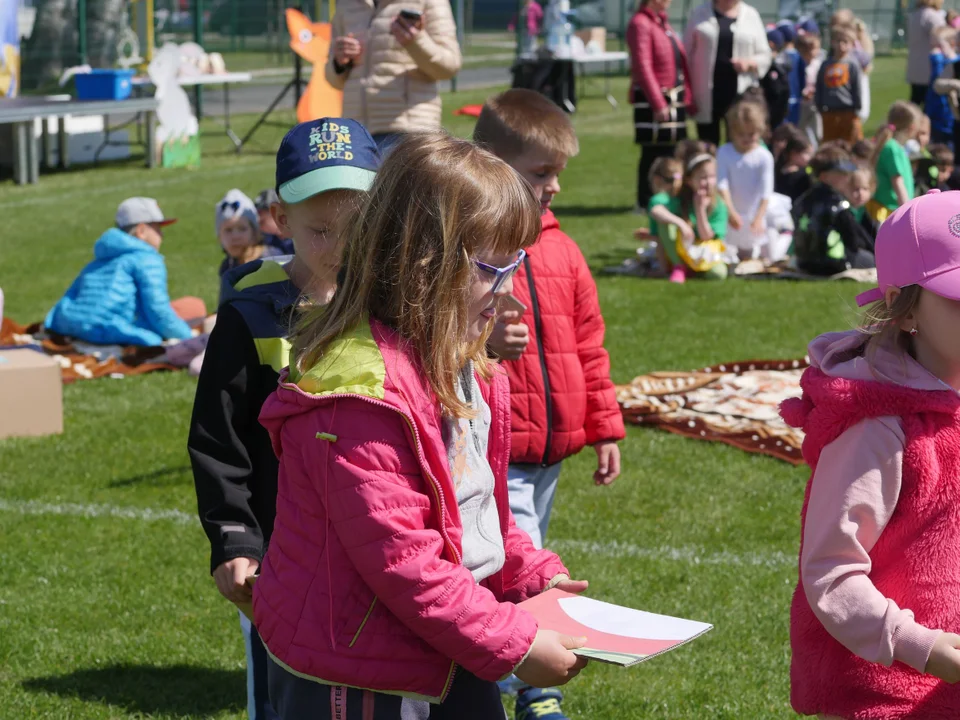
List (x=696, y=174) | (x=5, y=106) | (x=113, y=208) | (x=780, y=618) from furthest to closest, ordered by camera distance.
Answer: (x=5, y=106) < (x=113, y=208) < (x=696, y=174) < (x=780, y=618)

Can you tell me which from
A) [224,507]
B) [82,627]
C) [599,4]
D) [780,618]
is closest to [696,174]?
[780,618]

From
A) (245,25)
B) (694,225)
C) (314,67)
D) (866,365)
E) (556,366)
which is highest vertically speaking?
(245,25)

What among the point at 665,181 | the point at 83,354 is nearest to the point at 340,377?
the point at 83,354

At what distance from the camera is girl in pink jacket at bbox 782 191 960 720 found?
2363 millimetres

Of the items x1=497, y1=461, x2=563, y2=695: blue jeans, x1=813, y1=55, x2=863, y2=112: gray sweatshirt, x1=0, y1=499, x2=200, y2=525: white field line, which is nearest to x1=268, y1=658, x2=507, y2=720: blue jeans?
x1=497, y1=461, x2=563, y2=695: blue jeans

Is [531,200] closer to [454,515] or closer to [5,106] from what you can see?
[454,515]

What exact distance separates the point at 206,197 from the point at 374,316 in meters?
14.7

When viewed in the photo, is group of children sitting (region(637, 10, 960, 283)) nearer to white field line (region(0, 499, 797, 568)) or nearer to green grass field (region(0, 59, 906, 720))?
green grass field (region(0, 59, 906, 720))

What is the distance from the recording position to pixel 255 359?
3039 millimetres

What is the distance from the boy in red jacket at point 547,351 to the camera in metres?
3.87

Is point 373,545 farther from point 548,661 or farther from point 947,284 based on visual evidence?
point 947,284

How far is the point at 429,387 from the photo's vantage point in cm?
231

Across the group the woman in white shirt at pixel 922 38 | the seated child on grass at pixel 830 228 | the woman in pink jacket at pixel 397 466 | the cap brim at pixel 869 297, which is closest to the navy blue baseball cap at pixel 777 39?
the woman in white shirt at pixel 922 38

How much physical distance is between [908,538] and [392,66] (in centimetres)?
621
